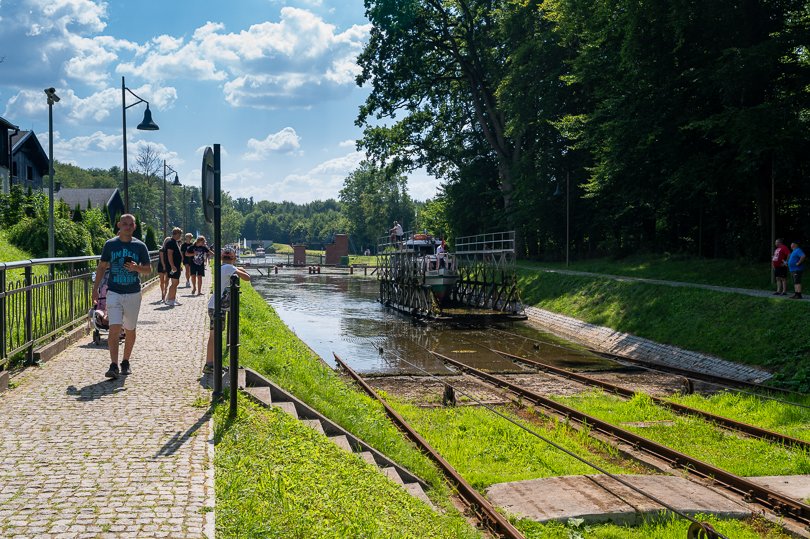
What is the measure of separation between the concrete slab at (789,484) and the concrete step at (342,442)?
14.8ft

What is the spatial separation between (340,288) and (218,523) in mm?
49909

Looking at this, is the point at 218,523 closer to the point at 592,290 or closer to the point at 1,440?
the point at 1,440

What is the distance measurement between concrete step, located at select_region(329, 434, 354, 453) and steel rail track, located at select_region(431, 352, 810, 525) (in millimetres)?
4128

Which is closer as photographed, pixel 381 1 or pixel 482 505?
pixel 482 505

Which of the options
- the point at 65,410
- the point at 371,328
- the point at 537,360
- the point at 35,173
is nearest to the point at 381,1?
the point at 371,328

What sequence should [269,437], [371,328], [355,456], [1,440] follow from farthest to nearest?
[371,328]
[355,456]
[269,437]
[1,440]

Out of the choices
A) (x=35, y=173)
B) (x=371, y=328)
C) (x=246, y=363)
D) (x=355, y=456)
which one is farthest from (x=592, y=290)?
(x=35, y=173)

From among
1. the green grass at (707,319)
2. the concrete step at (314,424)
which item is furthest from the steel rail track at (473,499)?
the green grass at (707,319)

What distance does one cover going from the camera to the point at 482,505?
7461 mm

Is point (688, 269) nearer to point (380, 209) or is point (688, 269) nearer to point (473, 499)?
point (473, 499)

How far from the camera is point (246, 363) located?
10109 mm

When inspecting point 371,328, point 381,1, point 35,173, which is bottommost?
point 371,328

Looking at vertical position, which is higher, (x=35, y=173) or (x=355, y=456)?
(x=35, y=173)

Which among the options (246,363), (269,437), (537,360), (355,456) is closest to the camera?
(269,437)
